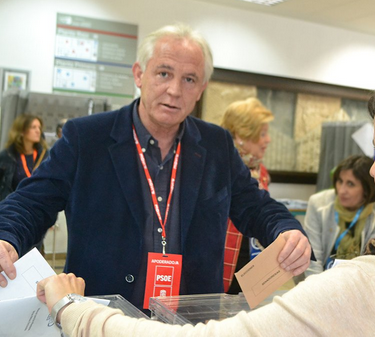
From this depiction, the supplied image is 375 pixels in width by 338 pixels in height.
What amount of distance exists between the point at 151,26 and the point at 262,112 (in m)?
3.57

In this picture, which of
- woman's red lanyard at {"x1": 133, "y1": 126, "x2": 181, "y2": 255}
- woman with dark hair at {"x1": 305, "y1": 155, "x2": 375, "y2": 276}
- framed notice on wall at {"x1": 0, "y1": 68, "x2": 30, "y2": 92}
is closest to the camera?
woman's red lanyard at {"x1": 133, "y1": 126, "x2": 181, "y2": 255}

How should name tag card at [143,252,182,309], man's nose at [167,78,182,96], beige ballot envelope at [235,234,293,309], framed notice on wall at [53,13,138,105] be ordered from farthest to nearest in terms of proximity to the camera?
framed notice on wall at [53,13,138,105] < man's nose at [167,78,182,96] < name tag card at [143,252,182,309] < beige ballot envelope at [235,234,293,309]

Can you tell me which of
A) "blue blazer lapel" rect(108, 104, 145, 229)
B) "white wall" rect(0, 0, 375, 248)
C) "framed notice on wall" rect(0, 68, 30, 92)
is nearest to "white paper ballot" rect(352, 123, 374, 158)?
"white wall" rect(0, 0, 375, 248)

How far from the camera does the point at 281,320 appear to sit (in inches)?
32.1

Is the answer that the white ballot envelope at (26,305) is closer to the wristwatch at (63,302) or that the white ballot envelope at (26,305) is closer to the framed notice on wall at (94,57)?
the wristwatch at (63,302)

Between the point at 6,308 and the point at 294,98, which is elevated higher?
the point at 294,98

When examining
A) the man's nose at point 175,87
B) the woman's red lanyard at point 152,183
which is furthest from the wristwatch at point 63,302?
the man's nose at point 175,87

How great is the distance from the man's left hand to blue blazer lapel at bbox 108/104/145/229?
20.5 inches

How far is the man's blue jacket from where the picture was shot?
167 centimetres

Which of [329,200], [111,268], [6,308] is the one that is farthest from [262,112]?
[6,308]

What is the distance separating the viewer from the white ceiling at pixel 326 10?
264 inches

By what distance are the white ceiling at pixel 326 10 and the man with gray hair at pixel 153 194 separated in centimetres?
533

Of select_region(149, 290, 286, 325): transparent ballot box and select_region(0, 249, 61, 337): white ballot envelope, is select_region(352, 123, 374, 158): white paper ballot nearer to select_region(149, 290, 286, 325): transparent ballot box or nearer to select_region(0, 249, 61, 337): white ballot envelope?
select_region(149, 290, 286, 325): transparent ballot box

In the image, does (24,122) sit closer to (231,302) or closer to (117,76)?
(117,76)
